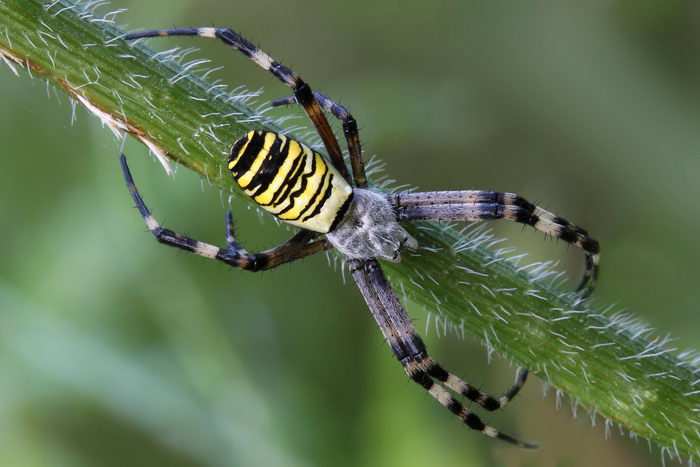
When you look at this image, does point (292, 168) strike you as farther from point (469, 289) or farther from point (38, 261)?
point (38, 261)

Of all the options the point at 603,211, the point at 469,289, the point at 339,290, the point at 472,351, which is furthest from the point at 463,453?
the point at 603,211

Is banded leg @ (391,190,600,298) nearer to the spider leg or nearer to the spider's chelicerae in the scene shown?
the spider's chelicerae

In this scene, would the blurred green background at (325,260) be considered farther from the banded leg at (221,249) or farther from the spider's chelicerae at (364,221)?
the banded leg at (221,249)

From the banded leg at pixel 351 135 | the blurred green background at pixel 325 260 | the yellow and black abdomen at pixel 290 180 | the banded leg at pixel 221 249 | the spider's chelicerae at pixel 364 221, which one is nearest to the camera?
the yellow and black abdomen at pixel 290 180

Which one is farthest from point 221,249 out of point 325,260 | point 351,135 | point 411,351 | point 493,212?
point 325,260

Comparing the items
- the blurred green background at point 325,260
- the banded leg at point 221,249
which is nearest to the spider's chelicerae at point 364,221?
the banded leg at point 221,249

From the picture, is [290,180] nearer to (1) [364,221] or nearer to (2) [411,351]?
(1) [364,221]

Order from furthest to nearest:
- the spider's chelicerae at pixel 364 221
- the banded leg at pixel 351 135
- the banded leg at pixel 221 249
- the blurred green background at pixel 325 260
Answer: the blurred green background at pixel 325 260 → the banded leg at pixel 351 135 → the banded leg at pixel 221 249 → the spider's chelicerae at pixel 364 221

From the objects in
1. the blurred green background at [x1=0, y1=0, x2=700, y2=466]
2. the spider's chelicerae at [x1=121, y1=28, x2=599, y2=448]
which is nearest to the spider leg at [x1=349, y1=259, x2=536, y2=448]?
the spider's chelicerae at [x1=121, y1=28, x2=599, y2=448]
